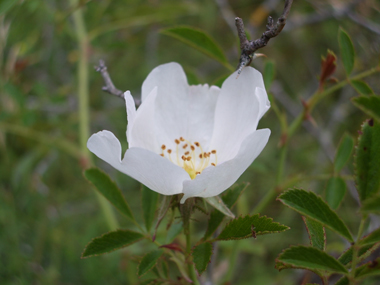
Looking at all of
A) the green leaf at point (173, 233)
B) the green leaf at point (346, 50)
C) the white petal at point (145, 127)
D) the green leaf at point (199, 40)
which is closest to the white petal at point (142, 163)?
the white petal at point (145, 127)

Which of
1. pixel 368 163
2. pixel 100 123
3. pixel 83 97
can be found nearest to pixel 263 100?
pixel 368 163

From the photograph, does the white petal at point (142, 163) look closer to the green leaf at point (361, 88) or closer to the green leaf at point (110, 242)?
the green leaf at point (110, 242)

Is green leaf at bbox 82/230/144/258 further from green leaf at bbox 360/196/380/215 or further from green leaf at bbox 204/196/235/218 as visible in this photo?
green leaf at bbox 360/196/380/215

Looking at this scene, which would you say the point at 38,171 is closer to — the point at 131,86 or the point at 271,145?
the point at 131,86

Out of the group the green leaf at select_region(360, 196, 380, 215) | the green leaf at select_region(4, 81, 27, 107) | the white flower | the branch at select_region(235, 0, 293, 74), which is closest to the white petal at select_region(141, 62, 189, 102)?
the white flower

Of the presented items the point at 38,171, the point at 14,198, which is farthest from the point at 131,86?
the point at 14,198

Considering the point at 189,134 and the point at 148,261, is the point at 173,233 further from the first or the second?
the point at 189,134
